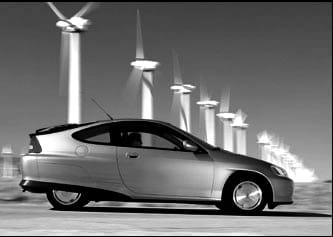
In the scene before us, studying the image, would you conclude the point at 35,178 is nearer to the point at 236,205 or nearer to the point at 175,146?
the point at 175,146

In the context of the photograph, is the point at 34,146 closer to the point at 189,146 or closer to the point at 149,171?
the point at 149,171

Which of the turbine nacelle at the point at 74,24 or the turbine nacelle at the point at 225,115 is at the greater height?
the turbine nacelle at the point at 74,24

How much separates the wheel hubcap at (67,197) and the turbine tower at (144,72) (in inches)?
→ 1117

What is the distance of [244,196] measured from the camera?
10.9m

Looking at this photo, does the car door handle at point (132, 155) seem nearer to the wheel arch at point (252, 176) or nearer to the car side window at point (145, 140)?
the car side window at point (145, 140)

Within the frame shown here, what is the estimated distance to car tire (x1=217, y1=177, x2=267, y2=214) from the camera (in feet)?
35.8

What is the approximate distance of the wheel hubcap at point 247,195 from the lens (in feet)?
35.9

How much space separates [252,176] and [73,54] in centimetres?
2294

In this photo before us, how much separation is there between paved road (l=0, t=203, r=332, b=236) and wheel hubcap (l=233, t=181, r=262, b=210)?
0.42 m

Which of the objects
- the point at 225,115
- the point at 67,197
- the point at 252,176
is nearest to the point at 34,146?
the point at 67,197

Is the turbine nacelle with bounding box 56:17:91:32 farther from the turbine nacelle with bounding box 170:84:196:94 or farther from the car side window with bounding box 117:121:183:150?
the car side window with bounding box 117:121:183:150

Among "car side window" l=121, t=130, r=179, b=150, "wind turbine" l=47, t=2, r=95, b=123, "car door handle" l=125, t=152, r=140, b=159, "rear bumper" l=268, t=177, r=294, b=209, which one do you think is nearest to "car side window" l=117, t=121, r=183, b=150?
"car side window" l=121, t=130, r=179, b=150

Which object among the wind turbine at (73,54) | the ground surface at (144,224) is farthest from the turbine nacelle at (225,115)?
the ground surface at (144,224)

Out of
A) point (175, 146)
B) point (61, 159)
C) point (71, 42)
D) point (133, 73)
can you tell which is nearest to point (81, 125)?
point (61, 159)
